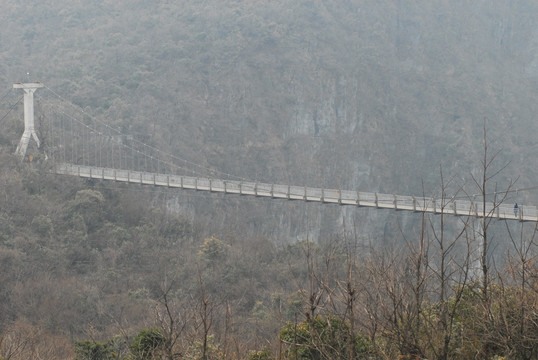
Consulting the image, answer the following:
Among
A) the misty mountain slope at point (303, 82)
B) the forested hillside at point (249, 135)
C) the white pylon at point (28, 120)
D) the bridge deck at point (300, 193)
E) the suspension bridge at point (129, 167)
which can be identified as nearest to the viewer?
the bridge deck at point (300, 193)

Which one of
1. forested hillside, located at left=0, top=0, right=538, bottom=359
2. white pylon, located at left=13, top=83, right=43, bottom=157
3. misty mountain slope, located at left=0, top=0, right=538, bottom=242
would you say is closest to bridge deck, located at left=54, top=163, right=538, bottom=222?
forested hillside, located at left=0, top=0, right=538, bottom=359

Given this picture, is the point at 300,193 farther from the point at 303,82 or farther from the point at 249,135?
the point at 303,82

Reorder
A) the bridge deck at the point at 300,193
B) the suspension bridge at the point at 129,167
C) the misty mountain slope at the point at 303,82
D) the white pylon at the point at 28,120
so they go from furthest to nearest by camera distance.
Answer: the misty mountain slope at the point at 303,82 < the white pylon at the point at 28,120 < the suspension bridge at the point at 129,167 < the bridge deck at the point at 300,193

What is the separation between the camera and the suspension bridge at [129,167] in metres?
25.1

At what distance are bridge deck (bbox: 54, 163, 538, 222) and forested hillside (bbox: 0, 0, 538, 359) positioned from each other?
1.13 meters

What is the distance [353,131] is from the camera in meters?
58.3

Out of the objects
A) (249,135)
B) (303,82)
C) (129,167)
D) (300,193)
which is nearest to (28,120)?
(129,167)

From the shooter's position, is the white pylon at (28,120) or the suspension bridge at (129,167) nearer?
the suspension bridge at (129,167)

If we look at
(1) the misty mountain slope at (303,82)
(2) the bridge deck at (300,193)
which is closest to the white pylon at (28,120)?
(2) the bridge deck at (300,193)

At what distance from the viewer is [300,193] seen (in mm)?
27562

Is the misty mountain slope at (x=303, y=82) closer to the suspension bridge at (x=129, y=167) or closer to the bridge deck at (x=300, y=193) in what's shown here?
the suspension bridge at (x=129, y=167)

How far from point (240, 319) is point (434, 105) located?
4871 centimetres

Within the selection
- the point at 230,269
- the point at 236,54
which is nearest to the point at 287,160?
the point at 236,54

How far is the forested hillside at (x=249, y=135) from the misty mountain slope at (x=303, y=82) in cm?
19
